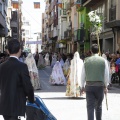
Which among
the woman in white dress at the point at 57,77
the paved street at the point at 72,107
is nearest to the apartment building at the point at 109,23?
the woman in white dress at the point at 57,77

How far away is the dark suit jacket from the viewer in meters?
5.56

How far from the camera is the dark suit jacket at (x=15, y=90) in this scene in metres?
5.56

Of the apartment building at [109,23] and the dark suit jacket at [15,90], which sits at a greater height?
the apartment building at [109,23]

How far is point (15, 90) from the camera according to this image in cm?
560

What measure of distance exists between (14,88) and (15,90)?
3 cm

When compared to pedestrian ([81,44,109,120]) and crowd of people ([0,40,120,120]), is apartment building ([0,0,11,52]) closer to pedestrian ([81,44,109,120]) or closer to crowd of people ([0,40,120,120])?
crowd of people ([0,40,120,120])

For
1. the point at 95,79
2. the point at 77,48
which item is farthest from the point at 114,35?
the point at 95,79

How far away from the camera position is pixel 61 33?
6969cm

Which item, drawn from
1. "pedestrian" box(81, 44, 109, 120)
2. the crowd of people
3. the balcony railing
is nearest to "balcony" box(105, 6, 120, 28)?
the balcony railing

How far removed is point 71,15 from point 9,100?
54517 mm

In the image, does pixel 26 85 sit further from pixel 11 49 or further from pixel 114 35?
pixel 114 35

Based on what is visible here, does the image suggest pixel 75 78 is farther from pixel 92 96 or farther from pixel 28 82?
pixel 28 82

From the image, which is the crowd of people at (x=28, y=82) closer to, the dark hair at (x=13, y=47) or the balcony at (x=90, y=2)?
the dark hair at (x=13, y=47)

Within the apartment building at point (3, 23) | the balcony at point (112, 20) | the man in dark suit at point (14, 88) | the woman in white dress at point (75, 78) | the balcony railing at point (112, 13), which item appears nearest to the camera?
the man in dark suit at point (14, 88)
